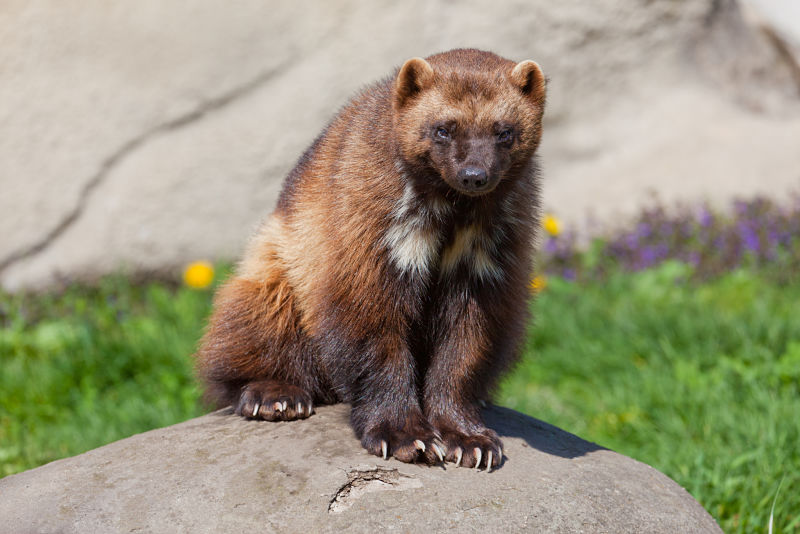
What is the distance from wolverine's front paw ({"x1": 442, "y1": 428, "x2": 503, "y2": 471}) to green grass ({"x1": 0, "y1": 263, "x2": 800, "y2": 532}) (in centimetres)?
129

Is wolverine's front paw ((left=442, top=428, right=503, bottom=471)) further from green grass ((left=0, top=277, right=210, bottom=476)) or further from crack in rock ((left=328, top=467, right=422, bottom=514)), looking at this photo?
green grass ((left=0, top=277, right=210, bottom=476))

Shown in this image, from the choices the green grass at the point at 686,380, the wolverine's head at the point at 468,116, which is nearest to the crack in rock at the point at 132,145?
the green grass at the point at 686,380

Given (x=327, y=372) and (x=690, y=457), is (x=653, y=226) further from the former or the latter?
(x=327, y=372)

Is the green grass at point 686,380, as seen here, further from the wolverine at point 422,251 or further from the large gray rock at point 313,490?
the wolverine at point 422,251

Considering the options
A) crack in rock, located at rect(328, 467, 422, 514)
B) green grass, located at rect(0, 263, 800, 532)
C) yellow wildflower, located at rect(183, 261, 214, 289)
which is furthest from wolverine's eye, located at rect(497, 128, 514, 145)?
yellow wildflower, located at rect(183, 261, 214, 289)

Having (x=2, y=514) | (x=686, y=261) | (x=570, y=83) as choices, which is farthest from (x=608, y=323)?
(x=2, y=514)

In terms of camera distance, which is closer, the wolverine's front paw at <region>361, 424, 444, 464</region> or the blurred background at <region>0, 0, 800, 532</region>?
the wolverine's front paw at <region>361, 424, 444, 464</region>

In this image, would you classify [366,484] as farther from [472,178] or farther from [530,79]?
[530,79]

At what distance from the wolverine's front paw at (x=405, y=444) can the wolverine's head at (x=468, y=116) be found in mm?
853

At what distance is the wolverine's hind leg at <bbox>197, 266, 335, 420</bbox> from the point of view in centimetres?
350

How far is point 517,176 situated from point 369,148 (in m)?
0.52

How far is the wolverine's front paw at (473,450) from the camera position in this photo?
306cm

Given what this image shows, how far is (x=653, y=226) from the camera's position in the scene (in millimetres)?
7586

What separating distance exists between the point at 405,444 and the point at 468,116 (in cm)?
111
